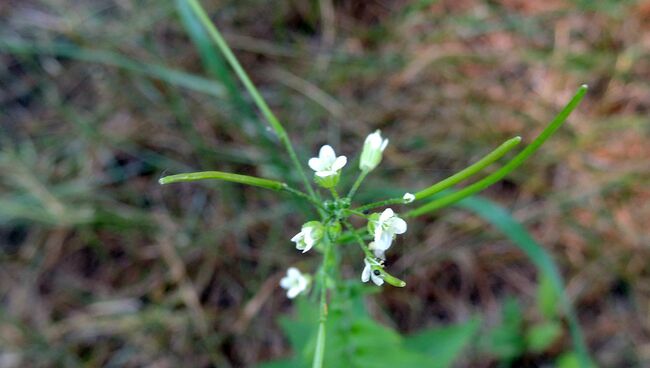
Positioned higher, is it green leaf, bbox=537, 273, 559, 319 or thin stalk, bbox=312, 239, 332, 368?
green leaf, bbox=537, 273, 559, 319

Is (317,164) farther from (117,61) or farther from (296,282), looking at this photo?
(117,61)

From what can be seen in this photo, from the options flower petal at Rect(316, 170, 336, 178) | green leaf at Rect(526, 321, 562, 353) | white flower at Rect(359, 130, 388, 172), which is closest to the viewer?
flower petal at Rect(316, 170, 336, 178)

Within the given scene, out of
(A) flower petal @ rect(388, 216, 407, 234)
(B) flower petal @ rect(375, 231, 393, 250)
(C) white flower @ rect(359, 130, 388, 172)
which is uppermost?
(C) white flower @ rect(359, 130, 388, 172)

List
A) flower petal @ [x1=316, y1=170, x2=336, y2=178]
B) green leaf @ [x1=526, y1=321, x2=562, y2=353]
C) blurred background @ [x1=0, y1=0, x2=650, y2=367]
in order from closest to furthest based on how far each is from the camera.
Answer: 1. flower petal @ [x1=316, y1=170, x2=336, y2=178]
2. green leaf @ [x1=526, y1=321, x2=562, y2=353]
3. blurred background @ [x1=0, y1=0, x2=650, y2=367]

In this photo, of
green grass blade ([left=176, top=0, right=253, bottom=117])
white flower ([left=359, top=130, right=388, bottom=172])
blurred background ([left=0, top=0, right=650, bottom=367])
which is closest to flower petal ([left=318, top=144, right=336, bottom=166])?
white flower ([left=359, top=130, right=388, bottom=172])

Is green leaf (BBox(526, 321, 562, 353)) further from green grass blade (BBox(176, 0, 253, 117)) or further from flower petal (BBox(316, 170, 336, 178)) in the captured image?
flower petal (BBox(316, 170, 336, 178))

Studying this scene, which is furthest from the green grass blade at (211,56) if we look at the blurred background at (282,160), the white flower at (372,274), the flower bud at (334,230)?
the white flower at (372,274)

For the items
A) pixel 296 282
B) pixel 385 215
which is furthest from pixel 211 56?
pixel 385 215

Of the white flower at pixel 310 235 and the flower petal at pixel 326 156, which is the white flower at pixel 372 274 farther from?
the flower petal at pixel 326 156
